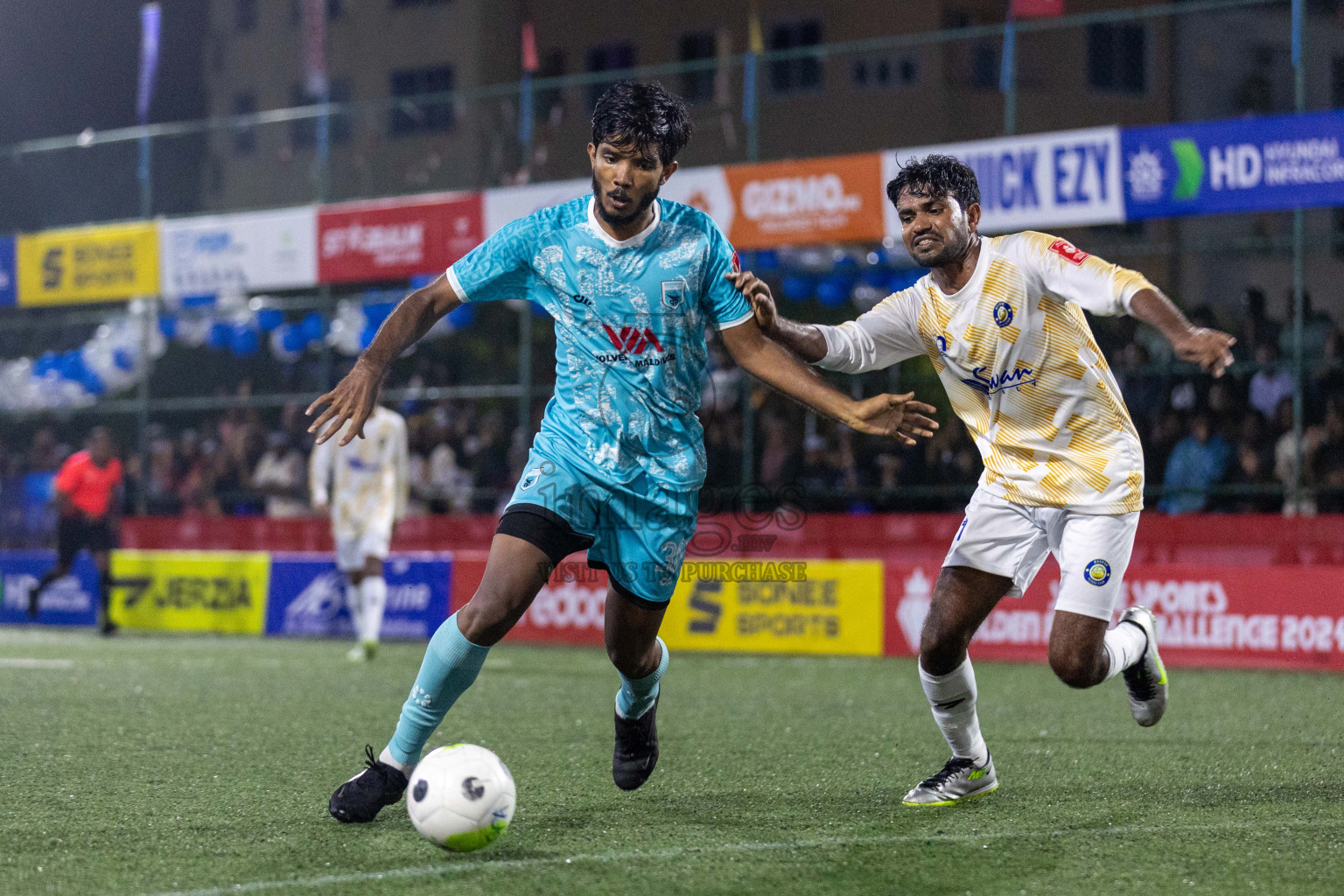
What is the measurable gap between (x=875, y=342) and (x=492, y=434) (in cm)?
1134

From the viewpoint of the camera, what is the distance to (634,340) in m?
5.07

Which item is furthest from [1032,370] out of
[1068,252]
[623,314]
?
[623,314]

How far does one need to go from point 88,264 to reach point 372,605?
354 inches

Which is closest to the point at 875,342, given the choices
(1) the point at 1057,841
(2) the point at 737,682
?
(1) the point at 1057,841

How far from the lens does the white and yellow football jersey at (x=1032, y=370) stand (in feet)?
18.1

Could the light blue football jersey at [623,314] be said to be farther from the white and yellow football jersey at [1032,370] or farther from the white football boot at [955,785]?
the white football boot at [955,785]

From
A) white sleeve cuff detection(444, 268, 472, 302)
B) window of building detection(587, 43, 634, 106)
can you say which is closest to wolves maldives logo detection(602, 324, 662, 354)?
white sleeve cuff detection(444, 268, 472, 302)

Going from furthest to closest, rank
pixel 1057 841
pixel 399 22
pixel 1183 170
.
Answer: pixel 399 22 < pixel 1183 170 < pixel 1057 841

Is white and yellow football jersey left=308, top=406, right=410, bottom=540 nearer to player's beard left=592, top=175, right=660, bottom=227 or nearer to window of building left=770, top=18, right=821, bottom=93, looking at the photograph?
window of building left=770, top=18, right=821, bottom=93

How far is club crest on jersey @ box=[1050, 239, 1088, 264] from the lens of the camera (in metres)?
5.41

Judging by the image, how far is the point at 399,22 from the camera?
35.0 meters

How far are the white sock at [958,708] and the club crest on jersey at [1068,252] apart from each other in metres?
1.48

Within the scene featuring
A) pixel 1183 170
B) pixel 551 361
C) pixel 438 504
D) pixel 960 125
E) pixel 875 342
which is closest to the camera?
pixel 875 342

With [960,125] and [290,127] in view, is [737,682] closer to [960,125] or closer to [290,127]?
[960,125]
